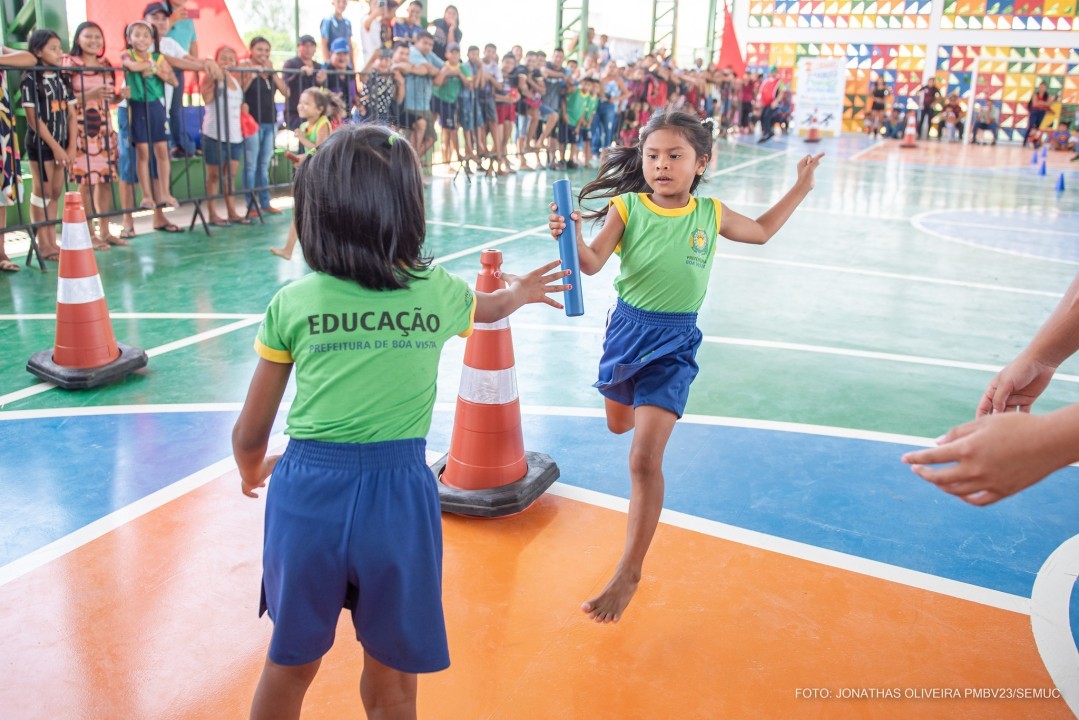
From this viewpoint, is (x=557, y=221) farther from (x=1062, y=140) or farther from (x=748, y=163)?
(x=1062, y=140)

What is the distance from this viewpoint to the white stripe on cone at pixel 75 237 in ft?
15.6

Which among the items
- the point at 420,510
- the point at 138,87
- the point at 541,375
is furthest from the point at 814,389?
the point at 138,87

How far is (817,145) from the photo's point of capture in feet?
82.6

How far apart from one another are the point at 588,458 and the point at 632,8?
91.0 feet

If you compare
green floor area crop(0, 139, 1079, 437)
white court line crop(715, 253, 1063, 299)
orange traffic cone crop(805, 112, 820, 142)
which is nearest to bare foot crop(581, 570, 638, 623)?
green floor area crop(0, 139, 1079, 437)

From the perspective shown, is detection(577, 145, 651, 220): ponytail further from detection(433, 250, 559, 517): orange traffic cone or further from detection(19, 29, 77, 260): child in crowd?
detection(19, 29, 77, 260): child in crowd

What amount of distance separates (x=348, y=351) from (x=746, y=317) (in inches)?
207

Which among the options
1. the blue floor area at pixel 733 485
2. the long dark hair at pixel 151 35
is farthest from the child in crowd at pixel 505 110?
the blue floor area at pixel 733 485

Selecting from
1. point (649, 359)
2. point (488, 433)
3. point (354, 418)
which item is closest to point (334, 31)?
point (488, 433)

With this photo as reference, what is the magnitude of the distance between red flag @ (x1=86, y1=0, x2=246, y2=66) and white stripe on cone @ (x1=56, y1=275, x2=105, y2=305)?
6128 mm

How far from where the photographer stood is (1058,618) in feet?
9.75

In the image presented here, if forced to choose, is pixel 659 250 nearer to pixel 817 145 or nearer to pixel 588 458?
pixel 588 458

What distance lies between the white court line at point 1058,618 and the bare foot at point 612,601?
128 cm

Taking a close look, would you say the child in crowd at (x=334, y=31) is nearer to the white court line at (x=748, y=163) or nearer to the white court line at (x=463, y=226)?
the white court line at (x=463, y=226)
